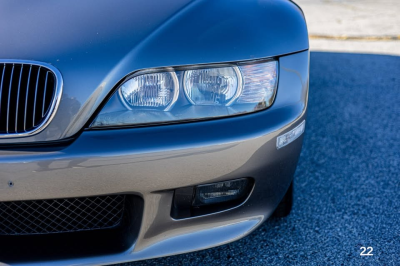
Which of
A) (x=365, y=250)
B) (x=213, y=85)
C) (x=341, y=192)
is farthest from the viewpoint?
(x=341, y=192)

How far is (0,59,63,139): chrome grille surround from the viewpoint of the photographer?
146cm

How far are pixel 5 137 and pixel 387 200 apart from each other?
6.22 feet

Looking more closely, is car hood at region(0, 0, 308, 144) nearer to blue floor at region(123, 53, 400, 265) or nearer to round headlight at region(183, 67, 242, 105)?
round headlight at region(183, 67, 242, 105)

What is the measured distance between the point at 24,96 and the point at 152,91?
41cm

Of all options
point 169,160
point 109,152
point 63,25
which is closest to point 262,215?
point 169,160

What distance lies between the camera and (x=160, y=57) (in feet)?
4.95

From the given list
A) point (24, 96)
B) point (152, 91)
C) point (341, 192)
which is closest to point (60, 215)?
point (24, 96)

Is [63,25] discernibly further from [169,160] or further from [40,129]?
[169,160]

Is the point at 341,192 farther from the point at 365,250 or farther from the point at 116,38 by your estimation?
the point at 116,38

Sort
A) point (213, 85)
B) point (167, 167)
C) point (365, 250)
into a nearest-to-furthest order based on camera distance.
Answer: point (167, 167) < point (213, 85) < point (365, 250)

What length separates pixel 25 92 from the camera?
1483 mm

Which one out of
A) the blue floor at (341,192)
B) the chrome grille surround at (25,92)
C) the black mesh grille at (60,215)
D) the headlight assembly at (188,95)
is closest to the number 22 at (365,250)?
the blue floor at (341,192)

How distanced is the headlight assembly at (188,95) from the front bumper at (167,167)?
1.4 inches

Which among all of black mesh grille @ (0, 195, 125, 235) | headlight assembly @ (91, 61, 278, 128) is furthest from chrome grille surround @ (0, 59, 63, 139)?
black mesh grille @ (0, 195, 125, 235)
